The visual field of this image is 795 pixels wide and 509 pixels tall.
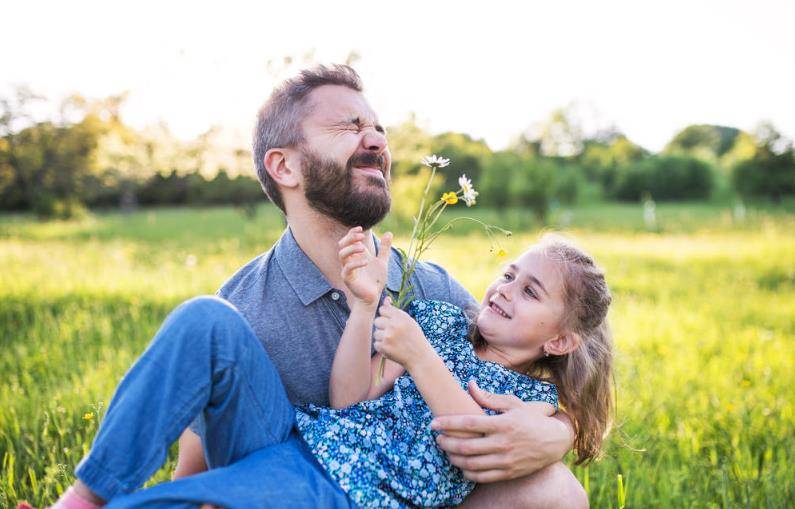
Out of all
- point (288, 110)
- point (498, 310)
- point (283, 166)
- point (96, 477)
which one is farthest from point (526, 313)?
point (96, 477)

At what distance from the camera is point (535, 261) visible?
2641mm

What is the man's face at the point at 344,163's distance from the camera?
8.51 feet

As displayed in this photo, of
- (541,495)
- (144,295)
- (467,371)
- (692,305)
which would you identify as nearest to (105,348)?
(144,295)

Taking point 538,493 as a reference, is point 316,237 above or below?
above

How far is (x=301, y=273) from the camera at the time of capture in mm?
2611

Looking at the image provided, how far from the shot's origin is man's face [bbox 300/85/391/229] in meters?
2.59

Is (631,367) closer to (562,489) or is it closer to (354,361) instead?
(562,489)

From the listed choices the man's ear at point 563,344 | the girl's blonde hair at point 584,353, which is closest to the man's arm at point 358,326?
the girl's blonde hair at point 584,353

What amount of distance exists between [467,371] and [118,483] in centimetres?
132

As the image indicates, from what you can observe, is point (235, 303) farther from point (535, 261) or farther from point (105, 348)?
point (105, 348)

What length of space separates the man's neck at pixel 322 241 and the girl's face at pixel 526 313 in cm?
67

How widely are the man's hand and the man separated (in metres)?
0.01

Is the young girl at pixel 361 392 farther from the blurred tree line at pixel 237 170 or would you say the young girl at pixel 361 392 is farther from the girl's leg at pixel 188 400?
the blurred tree line at pixel 237 170

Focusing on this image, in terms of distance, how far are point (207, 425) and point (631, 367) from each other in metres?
3.75
